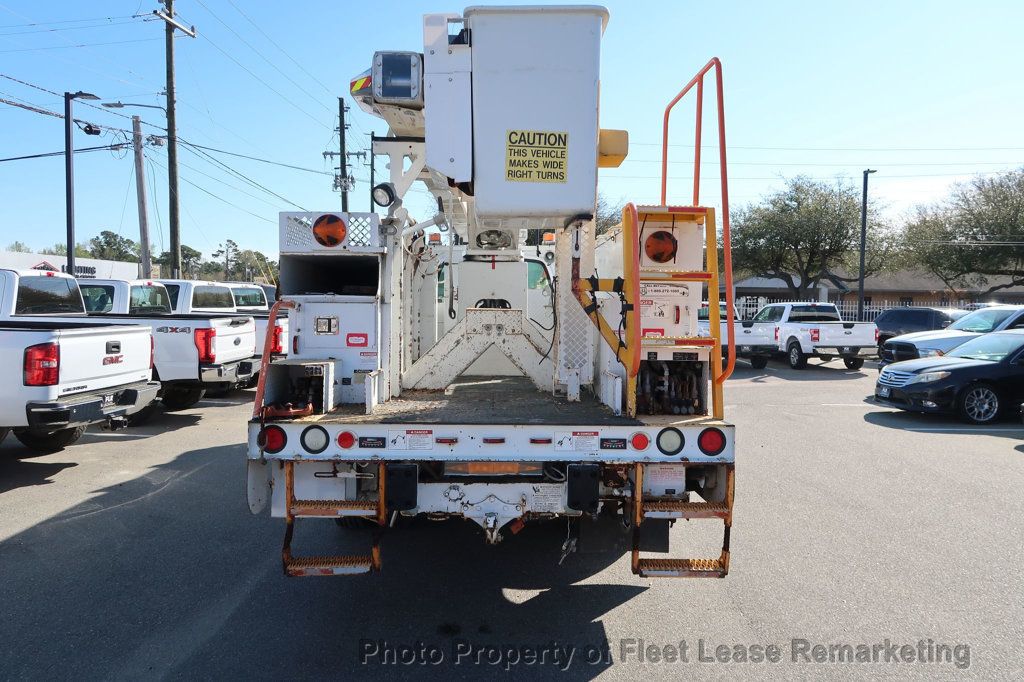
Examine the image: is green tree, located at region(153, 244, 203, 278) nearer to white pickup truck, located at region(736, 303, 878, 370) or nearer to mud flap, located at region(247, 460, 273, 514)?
white pickup truck, located at region(736, 303, 878, 370)

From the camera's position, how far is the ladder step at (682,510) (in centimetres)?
374

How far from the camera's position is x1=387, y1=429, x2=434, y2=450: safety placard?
3.77 m

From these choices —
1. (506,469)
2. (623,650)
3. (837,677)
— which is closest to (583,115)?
(506,469)

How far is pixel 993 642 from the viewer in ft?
12.2

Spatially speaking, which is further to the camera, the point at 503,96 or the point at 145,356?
the point at 145,356

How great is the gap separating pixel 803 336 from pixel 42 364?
17131 millimetres

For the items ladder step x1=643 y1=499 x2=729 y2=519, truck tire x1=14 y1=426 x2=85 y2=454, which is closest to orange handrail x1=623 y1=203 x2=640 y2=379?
ladder step x1=643 y1=499 x2=729 y2=519

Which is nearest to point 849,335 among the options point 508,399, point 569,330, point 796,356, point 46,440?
point 796,356

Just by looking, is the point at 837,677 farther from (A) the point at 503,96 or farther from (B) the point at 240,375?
(B) the point at 240,375

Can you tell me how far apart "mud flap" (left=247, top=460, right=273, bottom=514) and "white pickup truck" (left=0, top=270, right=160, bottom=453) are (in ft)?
12.8

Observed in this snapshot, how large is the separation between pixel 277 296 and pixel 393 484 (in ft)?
5.25

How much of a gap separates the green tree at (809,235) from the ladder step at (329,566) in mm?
36376

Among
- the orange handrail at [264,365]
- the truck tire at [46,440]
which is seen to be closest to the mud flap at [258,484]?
the orange handrail at [264,365]

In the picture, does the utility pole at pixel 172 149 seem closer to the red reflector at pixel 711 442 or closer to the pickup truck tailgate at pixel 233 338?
the pickup truck tailgate at pixel 233 338
